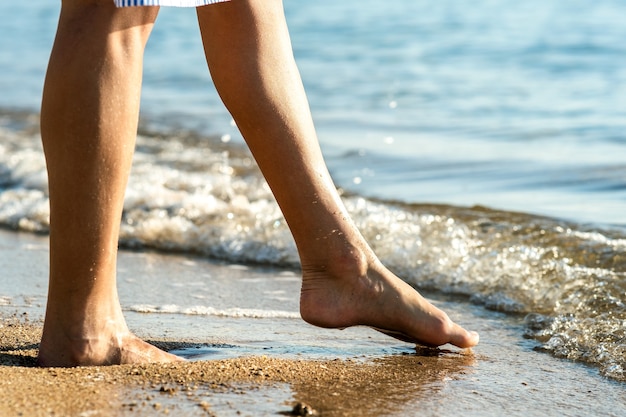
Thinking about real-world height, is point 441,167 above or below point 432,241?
above

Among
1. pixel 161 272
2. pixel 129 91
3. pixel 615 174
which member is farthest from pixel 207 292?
pixel 615 174

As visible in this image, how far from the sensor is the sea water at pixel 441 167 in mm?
2996

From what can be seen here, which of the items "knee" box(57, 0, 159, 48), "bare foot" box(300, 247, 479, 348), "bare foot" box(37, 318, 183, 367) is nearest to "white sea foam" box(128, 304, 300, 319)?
"bare foot" box(300, 247, 479, 348)

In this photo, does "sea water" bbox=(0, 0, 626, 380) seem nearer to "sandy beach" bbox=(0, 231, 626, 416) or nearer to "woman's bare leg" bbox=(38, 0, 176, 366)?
"sandy beach" bbox=(0, 231, 626, 416)

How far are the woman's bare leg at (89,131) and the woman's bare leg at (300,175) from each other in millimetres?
219

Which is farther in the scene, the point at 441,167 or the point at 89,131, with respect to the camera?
the point at 441,167

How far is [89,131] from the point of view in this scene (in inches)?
68.7

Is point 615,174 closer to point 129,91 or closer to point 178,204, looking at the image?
point 178,204

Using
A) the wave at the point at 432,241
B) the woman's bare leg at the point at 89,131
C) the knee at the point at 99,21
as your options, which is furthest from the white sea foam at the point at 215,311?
the knee at the point at 99,21

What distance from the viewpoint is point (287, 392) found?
182 centimetres

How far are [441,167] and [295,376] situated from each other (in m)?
3.30

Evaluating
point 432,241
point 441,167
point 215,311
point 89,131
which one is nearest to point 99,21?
point 89,131

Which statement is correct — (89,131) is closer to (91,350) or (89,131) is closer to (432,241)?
(91,350)

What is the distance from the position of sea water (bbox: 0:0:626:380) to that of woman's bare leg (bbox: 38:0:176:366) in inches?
34.0
